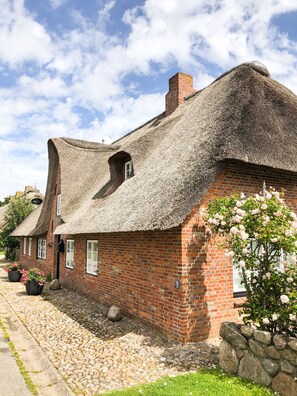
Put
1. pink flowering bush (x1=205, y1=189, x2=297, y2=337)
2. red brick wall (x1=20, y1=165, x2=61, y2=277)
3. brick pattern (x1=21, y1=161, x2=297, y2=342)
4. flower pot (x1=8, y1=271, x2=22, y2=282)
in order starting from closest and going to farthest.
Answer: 1. pink flowering bush (x1=205, y1=189, x2=297, y2=337)
2. brick pattern (x1=21, y1=161, x2=297, y2=342)
3. red brick wall (x1=20, y1=165, x2=61, y2=277)
4. flower pot (x1=8, y1=271, x2=22, y2=282)

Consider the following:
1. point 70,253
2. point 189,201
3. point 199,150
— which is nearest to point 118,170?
point 70,253

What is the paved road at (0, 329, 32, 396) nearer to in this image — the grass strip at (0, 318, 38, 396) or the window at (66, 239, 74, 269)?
the grass strip at (0, 318, 38, 396)

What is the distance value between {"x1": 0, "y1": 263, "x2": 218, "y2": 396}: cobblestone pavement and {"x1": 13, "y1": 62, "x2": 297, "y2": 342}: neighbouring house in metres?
0.43

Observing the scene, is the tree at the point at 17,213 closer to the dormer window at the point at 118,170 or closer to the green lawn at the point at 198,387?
the dormer window at the point at 118,170

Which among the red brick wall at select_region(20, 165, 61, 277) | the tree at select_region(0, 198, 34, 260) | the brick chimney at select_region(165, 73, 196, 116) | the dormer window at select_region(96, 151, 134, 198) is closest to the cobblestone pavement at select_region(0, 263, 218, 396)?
the dormer window at select_region(96, 151, 134, 198)

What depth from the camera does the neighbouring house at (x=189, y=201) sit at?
6434 millimetres

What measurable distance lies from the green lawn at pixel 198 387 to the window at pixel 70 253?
9662 mm

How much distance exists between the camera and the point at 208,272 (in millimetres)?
6691

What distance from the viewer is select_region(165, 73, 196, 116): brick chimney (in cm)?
1382

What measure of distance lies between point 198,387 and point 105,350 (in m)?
2.45

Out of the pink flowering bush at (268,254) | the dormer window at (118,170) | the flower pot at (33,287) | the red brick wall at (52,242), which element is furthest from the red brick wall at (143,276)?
the red brick wall at (52,242)

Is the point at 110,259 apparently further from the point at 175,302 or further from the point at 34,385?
the point at 34,385

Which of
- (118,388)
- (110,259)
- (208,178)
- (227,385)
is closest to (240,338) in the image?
(227,385)

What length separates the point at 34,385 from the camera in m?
4.88
